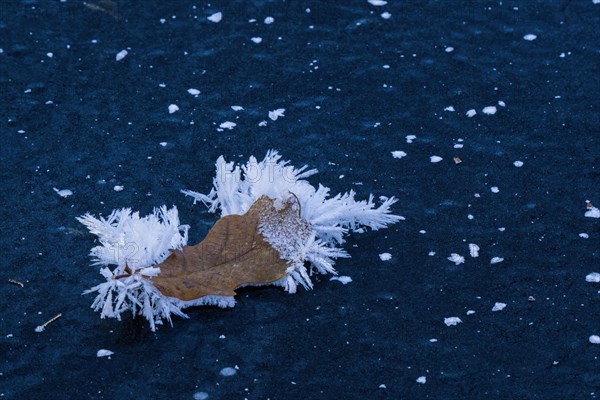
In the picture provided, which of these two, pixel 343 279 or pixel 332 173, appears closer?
pixel 343 279

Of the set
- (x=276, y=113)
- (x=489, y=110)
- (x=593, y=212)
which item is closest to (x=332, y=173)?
(x=276, y=113)

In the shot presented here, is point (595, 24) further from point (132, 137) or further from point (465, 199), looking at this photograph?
point (132, 137)

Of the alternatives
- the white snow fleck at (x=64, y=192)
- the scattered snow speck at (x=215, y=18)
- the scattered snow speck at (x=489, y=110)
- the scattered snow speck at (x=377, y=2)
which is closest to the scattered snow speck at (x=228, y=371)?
the white snow fleck at (x=64, y=192)

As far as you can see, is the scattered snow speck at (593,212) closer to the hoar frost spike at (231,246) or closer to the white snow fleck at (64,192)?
the hoar frost spike at (231,246)

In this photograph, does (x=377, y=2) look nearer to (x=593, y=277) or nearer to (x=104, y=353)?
(x=593, y=277)

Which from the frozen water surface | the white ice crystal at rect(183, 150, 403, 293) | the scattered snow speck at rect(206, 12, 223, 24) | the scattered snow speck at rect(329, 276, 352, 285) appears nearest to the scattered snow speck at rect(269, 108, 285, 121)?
the frozen water surface

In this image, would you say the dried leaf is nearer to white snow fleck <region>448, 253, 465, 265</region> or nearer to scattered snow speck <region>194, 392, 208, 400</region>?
scattered snow speck <region>194, 392, 208, 400</region>

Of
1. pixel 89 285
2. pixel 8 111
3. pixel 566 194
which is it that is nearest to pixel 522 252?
pixel 566 194
